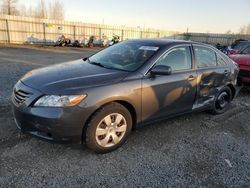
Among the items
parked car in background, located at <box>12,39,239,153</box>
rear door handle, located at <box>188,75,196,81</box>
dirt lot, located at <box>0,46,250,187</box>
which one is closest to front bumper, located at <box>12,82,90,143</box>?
parked car in background, located at <box>12,39,239,153</box>

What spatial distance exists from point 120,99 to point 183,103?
1.45 meters

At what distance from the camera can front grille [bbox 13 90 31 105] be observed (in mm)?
2936

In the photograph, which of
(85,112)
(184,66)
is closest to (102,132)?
(85,112)

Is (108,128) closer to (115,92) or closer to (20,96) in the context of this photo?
(115,92)

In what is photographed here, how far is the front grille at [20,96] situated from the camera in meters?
2.94

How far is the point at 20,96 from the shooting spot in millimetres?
3021

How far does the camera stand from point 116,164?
2961 millimetres

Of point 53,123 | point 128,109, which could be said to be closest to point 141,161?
point 128,109

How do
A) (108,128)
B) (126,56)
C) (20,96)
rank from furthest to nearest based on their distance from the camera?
1. (126,56)
2. (108,128)
3. (20,96)

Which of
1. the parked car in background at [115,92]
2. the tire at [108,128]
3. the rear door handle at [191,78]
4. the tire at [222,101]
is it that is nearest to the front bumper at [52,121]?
the parked car in background at [115,92]

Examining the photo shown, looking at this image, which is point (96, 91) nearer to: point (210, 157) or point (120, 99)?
point (120, 99)

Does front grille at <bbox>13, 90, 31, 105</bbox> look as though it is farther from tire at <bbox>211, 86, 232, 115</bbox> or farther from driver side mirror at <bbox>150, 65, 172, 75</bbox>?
tire at <bbox>211, 86, 232, 115</bbox>

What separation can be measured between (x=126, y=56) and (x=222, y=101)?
261 centimetres

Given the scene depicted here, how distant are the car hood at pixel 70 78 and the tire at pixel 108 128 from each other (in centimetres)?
38
